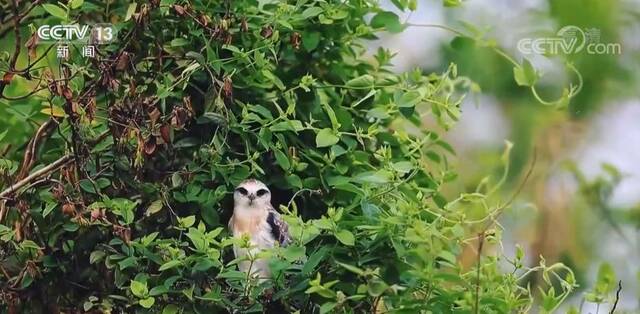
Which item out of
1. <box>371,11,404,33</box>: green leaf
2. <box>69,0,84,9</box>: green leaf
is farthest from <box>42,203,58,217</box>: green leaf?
<box>371,11,404,33</box>: green leaf

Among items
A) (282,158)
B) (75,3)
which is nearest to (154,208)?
(282,158)

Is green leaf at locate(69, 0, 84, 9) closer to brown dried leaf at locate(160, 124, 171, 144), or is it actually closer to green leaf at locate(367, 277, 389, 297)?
brown dried leaf at locate(160, 124, 171, 144)

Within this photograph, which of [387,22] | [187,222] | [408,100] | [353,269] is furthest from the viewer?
[387,22]

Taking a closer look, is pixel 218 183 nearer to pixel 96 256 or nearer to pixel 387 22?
pixel 96 256

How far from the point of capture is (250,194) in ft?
4.14

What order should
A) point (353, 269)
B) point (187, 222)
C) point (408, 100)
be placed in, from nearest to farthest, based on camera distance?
1. point (353, 269)
2. point (187, 222)
3. point (408, 100)

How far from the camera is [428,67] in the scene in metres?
1.63

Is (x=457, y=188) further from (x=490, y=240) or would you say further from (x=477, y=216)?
(x=490, y=240)

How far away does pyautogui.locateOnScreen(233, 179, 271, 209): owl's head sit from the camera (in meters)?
1.26

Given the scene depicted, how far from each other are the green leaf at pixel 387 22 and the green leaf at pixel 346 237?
0.40 meters

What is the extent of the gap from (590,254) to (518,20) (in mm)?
396

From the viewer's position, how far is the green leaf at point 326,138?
125 cm

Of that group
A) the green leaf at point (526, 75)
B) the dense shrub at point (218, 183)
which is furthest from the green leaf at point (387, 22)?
the green leaf at point (526, 75)

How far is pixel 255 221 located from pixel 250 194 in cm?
4
